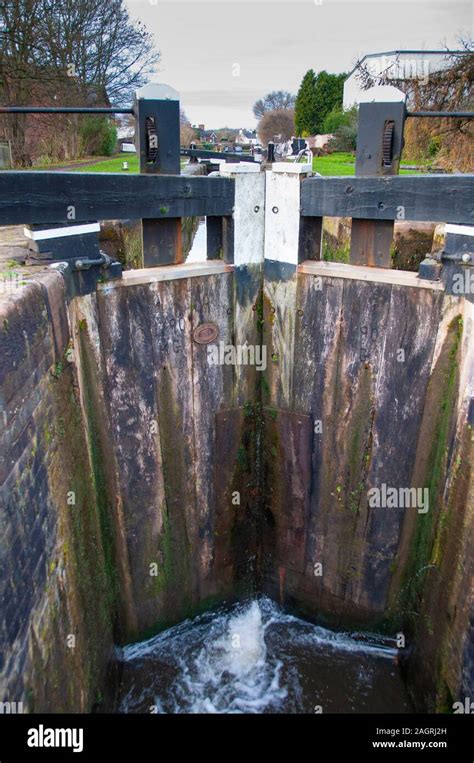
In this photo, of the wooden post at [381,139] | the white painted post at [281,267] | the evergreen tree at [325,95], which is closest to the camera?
the wooden post at [381,139]

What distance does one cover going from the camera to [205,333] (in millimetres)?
5531

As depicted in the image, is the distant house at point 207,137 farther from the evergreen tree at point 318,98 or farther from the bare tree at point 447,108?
the bare tree at point 447,108

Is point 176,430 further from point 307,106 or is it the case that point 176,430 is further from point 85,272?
point 307,106

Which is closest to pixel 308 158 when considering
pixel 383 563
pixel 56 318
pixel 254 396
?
pixel 254 396

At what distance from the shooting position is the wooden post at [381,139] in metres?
4.75

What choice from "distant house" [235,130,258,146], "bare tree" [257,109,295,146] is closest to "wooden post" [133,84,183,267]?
"distant house" [235,130,258,146]

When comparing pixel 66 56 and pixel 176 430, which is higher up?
pixel 66 56

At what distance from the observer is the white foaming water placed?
546 centimetres

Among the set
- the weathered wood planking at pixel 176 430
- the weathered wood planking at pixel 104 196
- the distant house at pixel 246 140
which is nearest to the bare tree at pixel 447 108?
the weathered wood planking at pixel 104 196

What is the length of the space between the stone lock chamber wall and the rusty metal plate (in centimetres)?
6

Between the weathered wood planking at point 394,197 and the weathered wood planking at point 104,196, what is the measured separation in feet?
2.74

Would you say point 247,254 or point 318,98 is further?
point 318,98

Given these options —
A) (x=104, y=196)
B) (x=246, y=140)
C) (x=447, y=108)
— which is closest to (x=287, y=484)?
(x=104, y=196)

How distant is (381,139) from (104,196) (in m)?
2.32
